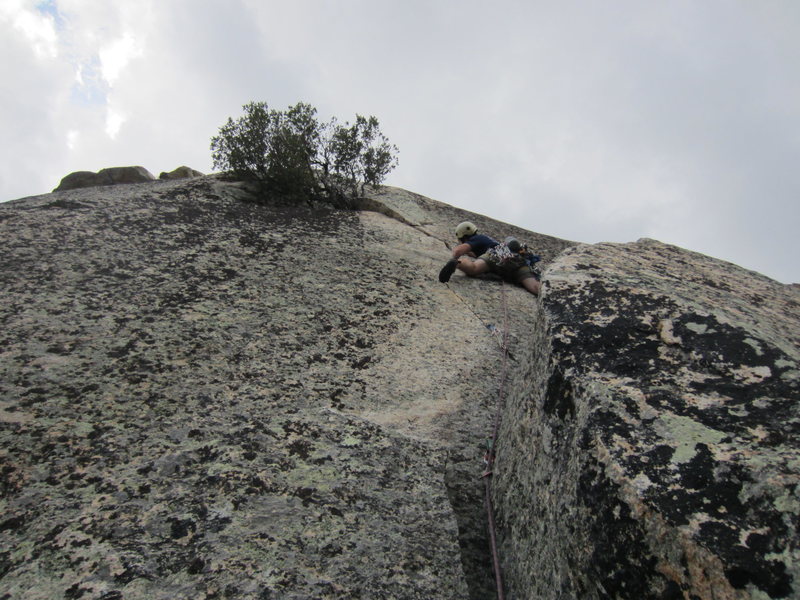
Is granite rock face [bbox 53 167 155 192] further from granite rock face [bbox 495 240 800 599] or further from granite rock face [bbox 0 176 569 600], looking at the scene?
granite rock face [bbox 495 240 800 599]

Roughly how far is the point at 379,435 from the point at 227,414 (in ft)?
4.04

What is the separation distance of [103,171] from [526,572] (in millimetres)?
14003

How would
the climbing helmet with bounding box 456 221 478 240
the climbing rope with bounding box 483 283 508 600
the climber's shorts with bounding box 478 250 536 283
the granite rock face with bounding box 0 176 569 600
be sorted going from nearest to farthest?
the granite rock face with bounding box 0 176 569 600, the climbing rope with bounding box 483 283 508 600, the climber's shorts with bounding box 478 250 536 283, the climbing helmet with bounding box 456 221 478 240

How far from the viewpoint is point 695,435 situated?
2.35 metres

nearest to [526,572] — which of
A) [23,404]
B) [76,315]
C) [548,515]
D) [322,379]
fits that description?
[548,515]

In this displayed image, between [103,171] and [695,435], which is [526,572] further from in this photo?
[103,171]

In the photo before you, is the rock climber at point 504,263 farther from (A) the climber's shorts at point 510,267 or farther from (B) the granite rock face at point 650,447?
(B) the granite rock face at point 650,447

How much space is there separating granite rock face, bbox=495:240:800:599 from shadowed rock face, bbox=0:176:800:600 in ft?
0.04

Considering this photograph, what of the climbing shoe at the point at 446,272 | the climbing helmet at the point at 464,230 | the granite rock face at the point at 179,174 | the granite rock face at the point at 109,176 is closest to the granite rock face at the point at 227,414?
the climbing shoe at the point at 446,272

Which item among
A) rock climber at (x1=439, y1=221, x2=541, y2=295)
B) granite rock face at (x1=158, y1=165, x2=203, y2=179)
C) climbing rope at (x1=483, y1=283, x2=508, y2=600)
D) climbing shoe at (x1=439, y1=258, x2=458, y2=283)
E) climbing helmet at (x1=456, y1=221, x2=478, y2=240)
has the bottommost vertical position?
climbing rope at (x1=483, y1=283, x2=508, y2=600)

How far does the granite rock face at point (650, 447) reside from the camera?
1932mm

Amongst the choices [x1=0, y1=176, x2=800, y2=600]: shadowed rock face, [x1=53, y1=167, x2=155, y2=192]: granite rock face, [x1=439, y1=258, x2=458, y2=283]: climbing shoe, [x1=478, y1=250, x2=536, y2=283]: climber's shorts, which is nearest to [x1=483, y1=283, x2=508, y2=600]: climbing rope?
[x1=0, y1=176, x2=800, y2=600]: shadowed rock face

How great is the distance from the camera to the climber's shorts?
27.5ft

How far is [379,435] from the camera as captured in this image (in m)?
4.03
